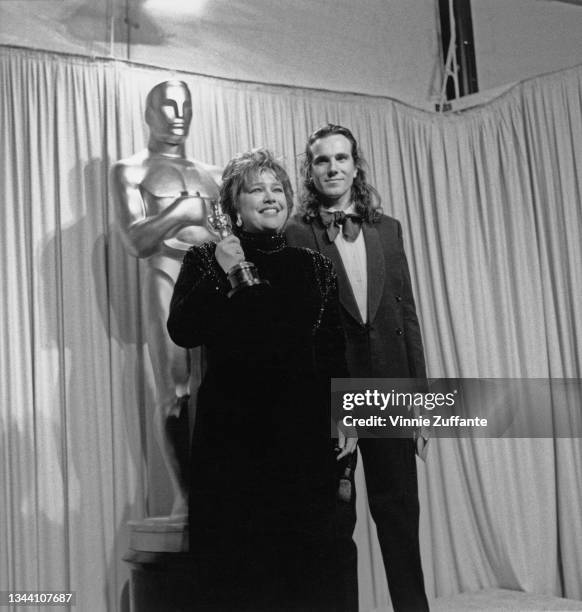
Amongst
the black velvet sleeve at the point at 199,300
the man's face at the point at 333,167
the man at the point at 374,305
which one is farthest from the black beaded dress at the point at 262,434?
the man's face at the point at 333,167

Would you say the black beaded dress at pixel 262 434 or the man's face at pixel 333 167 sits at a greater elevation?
the man's face at pixel 333 167

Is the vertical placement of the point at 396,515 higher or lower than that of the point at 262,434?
lower

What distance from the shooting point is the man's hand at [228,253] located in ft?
7.45

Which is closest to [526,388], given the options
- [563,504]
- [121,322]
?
[563,504]

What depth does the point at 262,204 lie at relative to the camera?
242cm

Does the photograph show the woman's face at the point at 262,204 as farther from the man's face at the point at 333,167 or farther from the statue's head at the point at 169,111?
the statue's head at the point at 169,111

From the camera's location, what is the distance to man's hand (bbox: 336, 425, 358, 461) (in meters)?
2.44

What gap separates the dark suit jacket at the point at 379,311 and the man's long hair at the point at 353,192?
33mm

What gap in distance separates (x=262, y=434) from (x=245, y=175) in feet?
2.36

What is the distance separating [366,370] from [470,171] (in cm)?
126

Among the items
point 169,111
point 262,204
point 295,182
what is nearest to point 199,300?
point 262,204

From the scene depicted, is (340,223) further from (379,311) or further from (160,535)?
(160,535)

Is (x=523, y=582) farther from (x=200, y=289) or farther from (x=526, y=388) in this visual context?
(x=200, y=289)

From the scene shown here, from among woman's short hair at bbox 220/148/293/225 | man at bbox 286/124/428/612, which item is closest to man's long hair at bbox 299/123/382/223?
man at bbox 286/124/428/612
